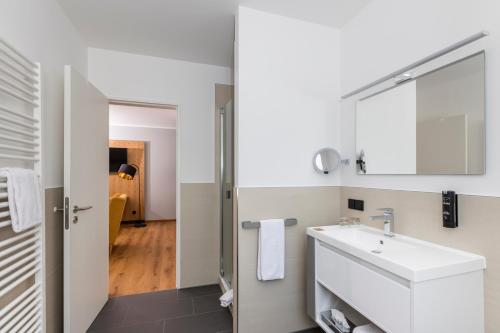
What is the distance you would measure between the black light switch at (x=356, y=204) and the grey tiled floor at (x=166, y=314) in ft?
4.45

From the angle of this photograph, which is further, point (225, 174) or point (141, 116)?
point (141, 116)

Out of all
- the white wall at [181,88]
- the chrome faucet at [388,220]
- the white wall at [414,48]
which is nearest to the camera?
the white wall at [414,48]

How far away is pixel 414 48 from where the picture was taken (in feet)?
4.77

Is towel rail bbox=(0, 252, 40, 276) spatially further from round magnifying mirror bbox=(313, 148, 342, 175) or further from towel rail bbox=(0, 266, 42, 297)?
round magnifying mirror bbox=(313, 148, 342, 175)

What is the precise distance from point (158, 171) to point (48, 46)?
4.65 m

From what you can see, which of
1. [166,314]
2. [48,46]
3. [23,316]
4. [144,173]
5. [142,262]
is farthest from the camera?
[144,173]

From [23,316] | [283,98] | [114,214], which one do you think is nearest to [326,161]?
[283,98]

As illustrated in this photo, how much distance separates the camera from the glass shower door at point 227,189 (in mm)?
2301

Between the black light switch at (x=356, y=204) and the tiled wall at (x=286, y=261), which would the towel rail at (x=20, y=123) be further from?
the black light switch at (x=356, y=204)

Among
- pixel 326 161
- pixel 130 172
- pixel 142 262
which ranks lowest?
pixel 142 262

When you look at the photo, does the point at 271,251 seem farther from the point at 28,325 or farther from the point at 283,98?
the point at 28,325

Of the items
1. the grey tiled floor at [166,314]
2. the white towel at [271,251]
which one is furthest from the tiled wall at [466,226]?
the grey tiled floor at [166,314]

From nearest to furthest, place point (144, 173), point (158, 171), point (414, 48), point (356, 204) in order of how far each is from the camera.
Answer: point (414, 48) → point (356, 204) → point (144, 173) → point (158, 171)

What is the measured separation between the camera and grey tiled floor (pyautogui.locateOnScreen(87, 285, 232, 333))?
1.96 meters
